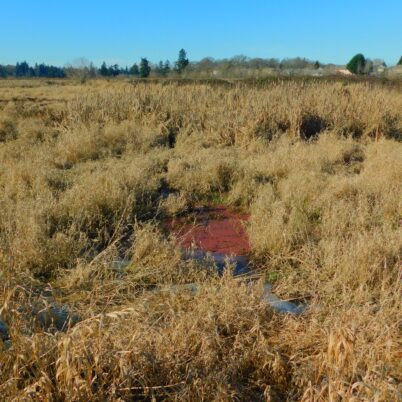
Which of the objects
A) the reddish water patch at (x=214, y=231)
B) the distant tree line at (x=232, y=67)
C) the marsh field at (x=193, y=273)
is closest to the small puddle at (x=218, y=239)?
the reddish water patch at (x=214, y=231)

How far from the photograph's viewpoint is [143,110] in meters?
11.6

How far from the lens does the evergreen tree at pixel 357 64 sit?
4218 centimetres

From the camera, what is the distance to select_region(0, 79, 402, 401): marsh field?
2393 millimetres

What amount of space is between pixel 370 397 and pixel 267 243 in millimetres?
2487

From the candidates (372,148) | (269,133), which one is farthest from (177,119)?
(372,148)

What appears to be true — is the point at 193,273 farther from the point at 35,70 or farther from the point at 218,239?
the point at 35,70

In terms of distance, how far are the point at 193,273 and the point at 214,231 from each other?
1.67 metres

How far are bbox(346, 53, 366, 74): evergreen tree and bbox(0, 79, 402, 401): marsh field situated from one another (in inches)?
1398

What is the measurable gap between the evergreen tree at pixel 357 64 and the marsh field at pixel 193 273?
35.5 m

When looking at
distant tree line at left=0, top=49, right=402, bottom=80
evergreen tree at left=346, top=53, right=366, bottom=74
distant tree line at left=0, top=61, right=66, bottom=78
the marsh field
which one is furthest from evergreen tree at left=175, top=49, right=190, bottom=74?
distant tree line at left=0, top=61, right=66, bottom=78

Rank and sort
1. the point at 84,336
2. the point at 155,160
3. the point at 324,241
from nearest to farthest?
the point at 84,336
the point at 324,241
the point at 155,160

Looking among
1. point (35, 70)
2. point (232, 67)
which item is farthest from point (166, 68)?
point (35, 70)

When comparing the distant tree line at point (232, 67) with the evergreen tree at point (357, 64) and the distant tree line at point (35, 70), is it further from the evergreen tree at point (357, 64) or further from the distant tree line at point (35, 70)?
the distant tree line at point (35, 70)

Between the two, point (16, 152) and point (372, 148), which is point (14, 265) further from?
point (372, 148)
